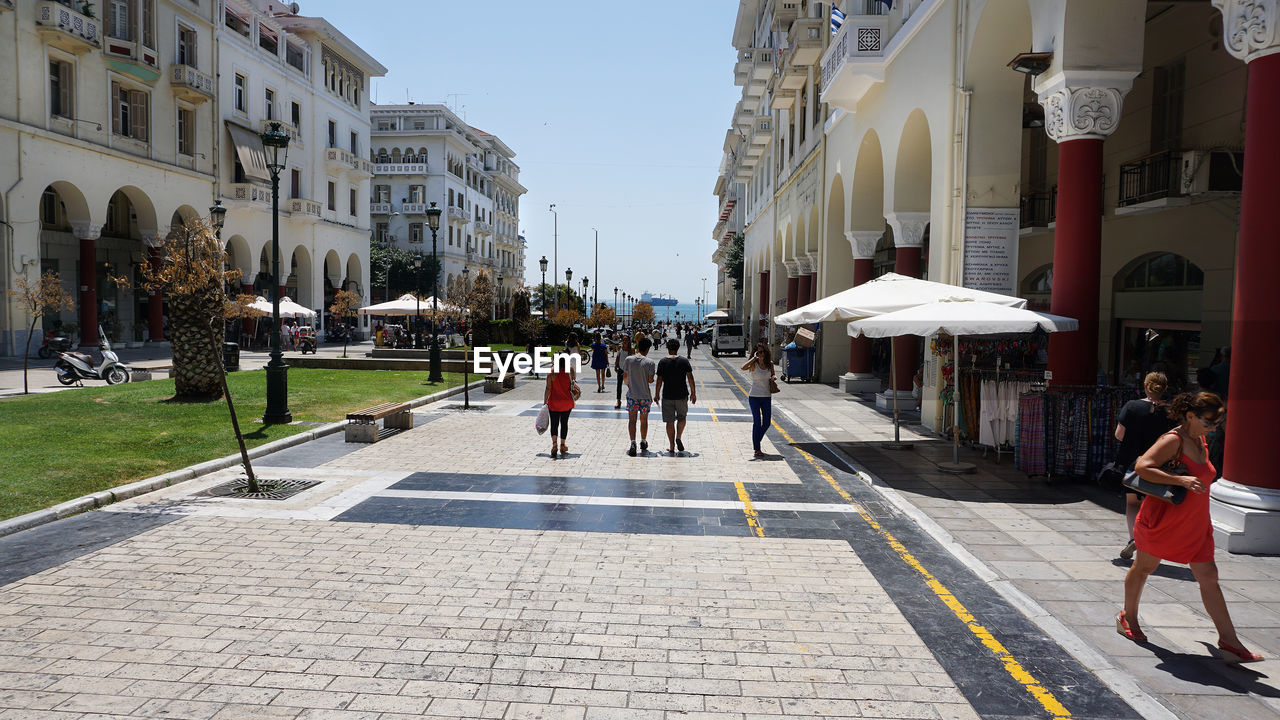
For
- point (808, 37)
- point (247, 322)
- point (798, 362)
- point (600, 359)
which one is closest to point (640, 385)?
point (600, 359)

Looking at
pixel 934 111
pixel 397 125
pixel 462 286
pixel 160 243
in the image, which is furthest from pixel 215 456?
pixel 397 125

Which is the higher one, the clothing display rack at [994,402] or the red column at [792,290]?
the red column at [792,290]

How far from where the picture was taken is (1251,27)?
7082 mm

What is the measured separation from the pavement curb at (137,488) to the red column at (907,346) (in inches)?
474

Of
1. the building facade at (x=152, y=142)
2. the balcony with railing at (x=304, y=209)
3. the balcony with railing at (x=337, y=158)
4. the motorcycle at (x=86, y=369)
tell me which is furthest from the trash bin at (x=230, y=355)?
the balcony with railing at (x=337, y=158)

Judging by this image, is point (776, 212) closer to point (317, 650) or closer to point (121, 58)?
point (121, 58)

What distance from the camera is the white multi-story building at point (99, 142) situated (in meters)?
25.1

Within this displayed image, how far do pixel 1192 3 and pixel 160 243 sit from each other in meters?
34.4

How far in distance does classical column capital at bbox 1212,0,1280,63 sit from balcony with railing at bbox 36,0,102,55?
106 feet

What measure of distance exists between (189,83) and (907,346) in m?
31.8

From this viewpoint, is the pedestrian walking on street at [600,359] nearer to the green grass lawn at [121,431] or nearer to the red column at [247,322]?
the green grass lawn at [121,431]

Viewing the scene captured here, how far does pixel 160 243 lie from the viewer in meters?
31.4

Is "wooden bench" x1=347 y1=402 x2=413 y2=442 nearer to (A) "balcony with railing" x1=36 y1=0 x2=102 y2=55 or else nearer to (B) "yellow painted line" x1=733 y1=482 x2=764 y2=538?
(B) "yellow painted line" x1=733 y1=482 x2=764 y2=538

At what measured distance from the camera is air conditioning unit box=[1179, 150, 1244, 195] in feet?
42.0
